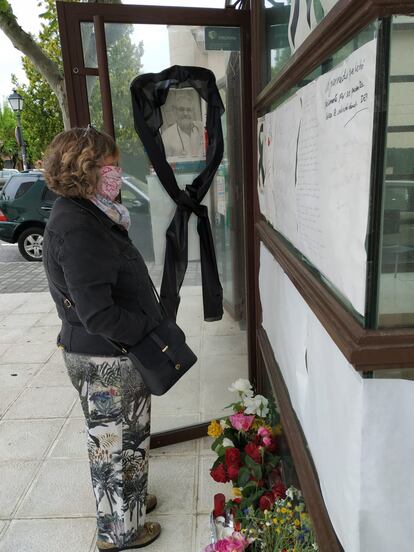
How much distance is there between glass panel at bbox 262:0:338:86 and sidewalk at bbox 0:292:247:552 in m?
1.65

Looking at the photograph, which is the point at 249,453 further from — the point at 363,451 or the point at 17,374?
the point at 17,374

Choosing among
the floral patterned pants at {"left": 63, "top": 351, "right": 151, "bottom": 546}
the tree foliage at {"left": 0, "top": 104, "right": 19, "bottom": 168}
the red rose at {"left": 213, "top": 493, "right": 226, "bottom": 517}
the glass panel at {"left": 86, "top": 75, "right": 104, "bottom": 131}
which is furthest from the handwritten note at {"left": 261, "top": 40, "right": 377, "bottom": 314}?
the tree foliage at {"left": 0, "top": 104, "right": 19, "bottom": 168}

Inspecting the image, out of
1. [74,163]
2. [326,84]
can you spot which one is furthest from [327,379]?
[74,163]

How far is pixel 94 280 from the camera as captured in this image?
1.67 meters

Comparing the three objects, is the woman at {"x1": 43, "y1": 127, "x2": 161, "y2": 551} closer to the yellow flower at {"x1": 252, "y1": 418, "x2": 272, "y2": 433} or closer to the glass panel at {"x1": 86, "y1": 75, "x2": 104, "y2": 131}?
the yellow flower at {"x1": 252, "y1": 418, "x2": 272, "y2": 433}

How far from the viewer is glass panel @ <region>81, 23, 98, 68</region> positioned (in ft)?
8.18

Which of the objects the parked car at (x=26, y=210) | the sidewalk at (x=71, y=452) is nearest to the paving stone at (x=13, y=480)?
the sidewalk at (x=71, y=452)

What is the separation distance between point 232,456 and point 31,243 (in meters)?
9.09

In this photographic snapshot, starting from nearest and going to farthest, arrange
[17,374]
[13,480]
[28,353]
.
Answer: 1. [13,480]
2. [17,374]
3. [28,353]

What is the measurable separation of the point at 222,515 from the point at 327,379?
1346 mm

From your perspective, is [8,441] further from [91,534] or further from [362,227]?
[362,227]

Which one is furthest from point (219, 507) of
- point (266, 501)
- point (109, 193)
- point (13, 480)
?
point (109, 193)

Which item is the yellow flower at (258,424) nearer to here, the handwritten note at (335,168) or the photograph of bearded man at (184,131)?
the handwritten note at (335,168)

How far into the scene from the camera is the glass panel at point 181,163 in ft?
8.54
